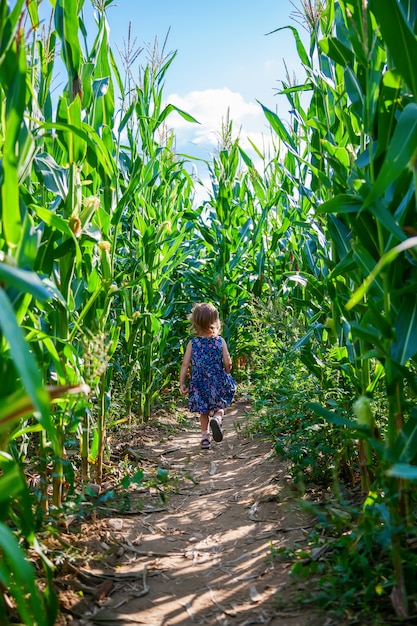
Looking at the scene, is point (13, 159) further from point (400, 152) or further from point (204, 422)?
point (204, 422)

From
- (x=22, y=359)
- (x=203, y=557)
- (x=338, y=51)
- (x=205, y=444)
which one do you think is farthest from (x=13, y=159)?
(x=205, y=444)

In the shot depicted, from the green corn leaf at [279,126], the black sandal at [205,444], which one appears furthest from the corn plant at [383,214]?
the black sandal at [205,444]

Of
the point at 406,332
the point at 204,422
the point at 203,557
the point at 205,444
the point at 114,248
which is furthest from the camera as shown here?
the point at 204,422

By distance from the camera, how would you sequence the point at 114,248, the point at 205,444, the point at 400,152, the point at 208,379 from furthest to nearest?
the point at 208,379 → the point at 205,444 → the point at 114,248 → the point at 400,152

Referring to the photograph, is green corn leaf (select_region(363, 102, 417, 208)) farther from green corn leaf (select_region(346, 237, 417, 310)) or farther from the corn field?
green corn leaf (select_region(346, 237, 417, 310))

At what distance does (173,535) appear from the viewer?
2465 millimetres

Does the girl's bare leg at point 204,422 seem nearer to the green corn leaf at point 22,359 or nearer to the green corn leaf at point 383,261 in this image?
the green corn leaf at point 383,261

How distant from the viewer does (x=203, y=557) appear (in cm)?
222

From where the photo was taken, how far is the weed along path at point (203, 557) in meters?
1.75

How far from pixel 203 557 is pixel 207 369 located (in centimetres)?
233

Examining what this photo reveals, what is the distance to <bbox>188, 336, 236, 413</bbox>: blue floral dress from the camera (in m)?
4.39

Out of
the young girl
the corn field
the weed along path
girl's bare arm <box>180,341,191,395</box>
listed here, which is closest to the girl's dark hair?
the young girl

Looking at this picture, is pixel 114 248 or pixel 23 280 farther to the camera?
pixel 114 248

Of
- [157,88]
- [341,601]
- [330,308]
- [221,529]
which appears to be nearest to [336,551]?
[341,601]
